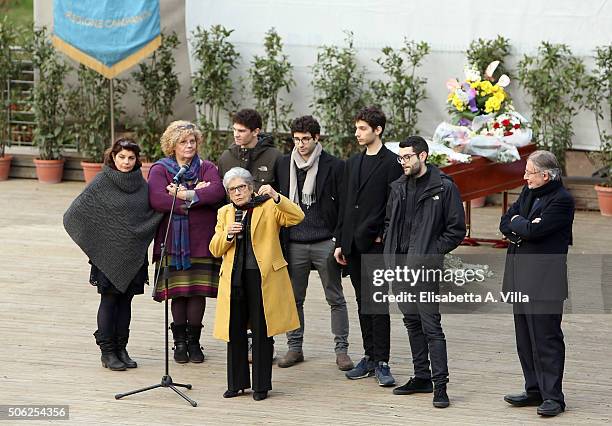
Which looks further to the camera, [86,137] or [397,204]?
[86,137]

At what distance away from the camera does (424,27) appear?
1277 cm

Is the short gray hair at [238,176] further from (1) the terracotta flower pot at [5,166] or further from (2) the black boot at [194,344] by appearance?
(1) the terracotta flower pot at [5,166]

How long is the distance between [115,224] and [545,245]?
2.54 meters

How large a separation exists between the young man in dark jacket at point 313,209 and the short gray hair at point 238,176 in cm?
53

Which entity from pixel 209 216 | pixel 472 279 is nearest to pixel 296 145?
pixel 209 216

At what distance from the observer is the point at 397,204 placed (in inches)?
263

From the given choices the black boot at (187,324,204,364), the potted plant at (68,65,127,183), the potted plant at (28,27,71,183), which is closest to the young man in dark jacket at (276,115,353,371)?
the black boot at (187,324,204,364)

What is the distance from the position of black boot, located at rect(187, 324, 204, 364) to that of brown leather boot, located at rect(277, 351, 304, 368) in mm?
491

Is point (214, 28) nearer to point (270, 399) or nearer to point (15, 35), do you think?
point (15, 35)

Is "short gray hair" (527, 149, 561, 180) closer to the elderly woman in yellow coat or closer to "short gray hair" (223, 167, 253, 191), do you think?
the elderly woman in yellow coat

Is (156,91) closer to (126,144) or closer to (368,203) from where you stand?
(126,144)

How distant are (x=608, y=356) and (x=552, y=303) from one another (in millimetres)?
1465

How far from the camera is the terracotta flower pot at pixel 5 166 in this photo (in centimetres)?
1427

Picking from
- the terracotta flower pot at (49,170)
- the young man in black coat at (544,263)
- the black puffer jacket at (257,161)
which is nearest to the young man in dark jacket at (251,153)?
the black puffer jacket at (257,161)
